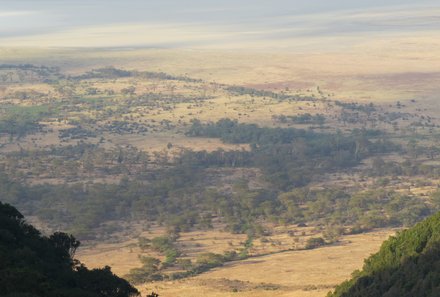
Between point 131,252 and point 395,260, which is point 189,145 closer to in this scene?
point 131,252

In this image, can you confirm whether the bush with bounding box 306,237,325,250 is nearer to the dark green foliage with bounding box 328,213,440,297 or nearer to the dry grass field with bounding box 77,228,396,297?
the dry grass field with bounding box 77,228,396,297

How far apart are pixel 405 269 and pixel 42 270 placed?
16261 mm

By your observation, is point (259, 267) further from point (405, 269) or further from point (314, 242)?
point (405, 269)

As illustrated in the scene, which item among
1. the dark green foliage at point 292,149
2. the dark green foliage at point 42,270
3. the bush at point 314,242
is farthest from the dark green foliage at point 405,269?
the dark green foliage at point 292,149

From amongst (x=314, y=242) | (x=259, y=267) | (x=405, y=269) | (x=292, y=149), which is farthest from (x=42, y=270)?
(x=292, y=149)

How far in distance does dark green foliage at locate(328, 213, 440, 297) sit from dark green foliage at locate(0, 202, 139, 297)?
1117 centimetres

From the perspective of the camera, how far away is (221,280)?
59750 millimetres

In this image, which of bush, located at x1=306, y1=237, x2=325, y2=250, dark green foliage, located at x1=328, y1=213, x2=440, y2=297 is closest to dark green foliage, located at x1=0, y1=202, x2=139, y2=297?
dark green foliage, located at x1=328, y1=213, x2=440, y2=297

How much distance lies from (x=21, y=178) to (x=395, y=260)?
2443 inches

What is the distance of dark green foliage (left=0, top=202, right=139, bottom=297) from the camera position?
26906 millimetres

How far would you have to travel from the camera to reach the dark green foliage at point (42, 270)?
26906mm

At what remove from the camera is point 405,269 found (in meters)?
40.8

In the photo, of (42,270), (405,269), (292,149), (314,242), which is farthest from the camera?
(292,149)

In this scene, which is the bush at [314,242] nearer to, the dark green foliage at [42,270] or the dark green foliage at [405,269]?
the dark green foliage at [405,269]
